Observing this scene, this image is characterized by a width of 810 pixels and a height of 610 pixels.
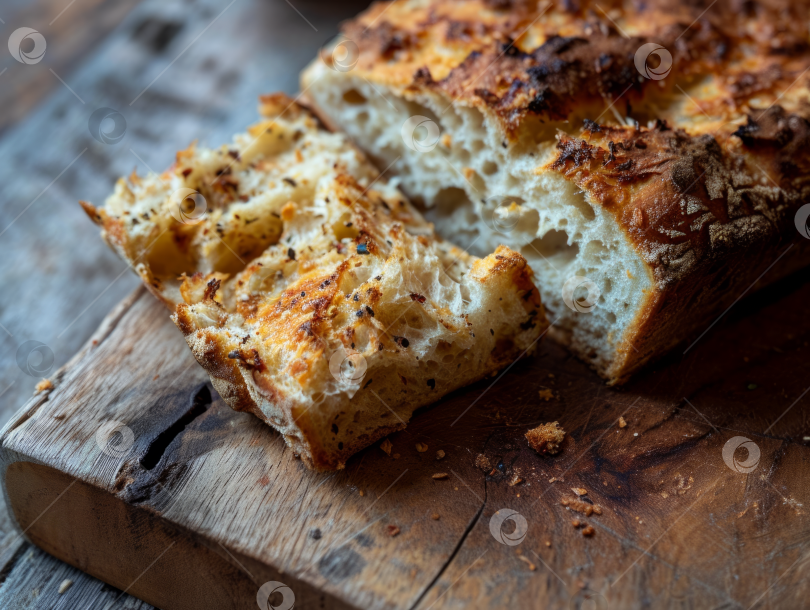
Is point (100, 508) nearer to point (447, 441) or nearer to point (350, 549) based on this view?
point (350, 549)

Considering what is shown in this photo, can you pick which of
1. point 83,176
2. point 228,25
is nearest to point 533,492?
point 83,176

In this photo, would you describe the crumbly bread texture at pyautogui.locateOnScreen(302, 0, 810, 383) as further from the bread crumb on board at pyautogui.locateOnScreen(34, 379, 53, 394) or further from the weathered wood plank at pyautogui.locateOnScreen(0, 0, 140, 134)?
the weathered wood plank at pyautogui.locateOnScreen(0, 0, 140, 134)

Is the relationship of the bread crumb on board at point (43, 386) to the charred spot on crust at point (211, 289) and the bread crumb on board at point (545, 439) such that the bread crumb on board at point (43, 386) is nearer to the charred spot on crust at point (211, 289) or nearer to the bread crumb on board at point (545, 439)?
the charred spot on crust at point (211, 289)

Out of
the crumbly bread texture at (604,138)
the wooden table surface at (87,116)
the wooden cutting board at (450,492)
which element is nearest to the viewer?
the wooden cutting board at (450,492)

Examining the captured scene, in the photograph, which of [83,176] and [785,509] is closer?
[785,509]

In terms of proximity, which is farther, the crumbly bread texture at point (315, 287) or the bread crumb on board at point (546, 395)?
the bread crumb on board at point (546, 395)

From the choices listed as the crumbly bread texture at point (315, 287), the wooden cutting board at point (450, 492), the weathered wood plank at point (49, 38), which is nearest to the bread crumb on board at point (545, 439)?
the wooden cutting board at point (450, 492)
